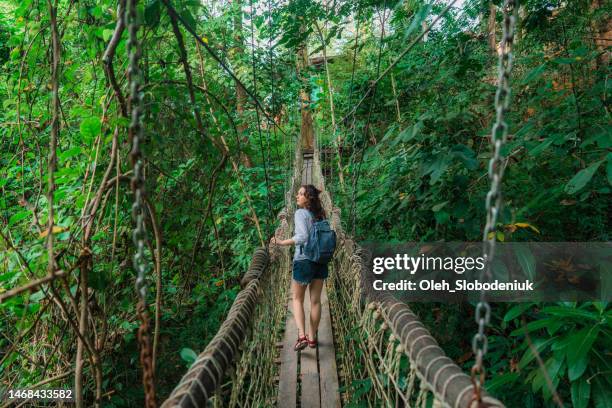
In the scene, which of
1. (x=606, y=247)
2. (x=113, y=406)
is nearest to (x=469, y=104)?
(x=606, y=247)

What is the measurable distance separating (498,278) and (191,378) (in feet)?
3.20

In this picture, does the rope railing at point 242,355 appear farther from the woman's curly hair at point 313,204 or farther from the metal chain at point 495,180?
the metal chain at point 495,180

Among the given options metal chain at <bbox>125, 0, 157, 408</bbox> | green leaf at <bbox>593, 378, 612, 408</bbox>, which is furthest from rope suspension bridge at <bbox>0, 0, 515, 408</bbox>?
green leaf at <bbox>593, 378, 612, 408</bbox>

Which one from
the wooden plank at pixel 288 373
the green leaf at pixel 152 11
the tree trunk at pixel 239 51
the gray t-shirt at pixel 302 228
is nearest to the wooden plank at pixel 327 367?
the wooden plank at pixel 288 373

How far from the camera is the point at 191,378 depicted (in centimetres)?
71

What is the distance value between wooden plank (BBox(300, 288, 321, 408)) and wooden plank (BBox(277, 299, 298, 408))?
3cm

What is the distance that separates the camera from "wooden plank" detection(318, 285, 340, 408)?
1.56 m

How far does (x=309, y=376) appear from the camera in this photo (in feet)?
5.56

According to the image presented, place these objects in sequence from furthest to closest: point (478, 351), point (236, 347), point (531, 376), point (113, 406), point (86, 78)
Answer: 1. point (113, 406)
2. point (86, 78)
3. point (531, 376)
4. point (236, 347)
5. point (478, 351)

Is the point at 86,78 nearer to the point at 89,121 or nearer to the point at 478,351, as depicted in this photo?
the point at 89,121

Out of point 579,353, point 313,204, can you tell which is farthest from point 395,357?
point 313,204

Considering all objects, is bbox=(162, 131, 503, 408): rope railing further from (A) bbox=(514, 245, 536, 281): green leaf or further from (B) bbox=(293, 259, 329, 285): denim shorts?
(A) bbox=(514, 245, 536, 281): green leaf

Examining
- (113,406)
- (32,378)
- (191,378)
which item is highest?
(191,378)

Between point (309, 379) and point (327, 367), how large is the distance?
0.12m
